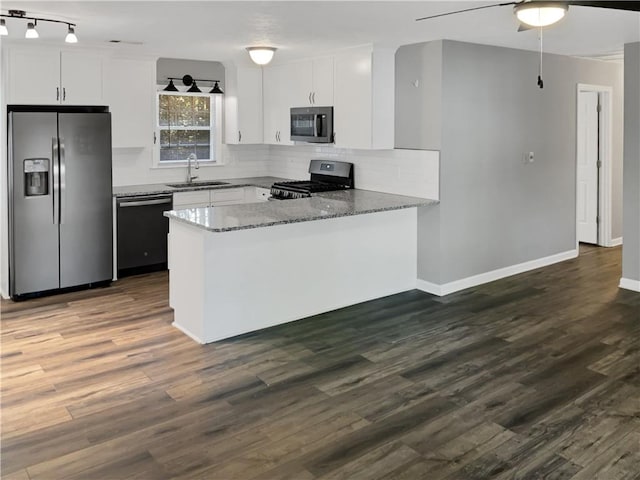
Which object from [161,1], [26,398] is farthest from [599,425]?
[161,1]

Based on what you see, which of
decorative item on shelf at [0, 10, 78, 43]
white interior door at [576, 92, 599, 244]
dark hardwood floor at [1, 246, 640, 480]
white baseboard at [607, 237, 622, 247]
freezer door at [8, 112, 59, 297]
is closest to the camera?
dark hardwood floor at [1, 246, 640, 480]

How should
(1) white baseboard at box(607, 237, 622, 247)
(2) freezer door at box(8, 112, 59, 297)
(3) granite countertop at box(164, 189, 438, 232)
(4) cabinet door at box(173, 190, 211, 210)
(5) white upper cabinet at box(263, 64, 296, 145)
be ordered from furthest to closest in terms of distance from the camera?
(1) white baseboard at box(607, 237, 622, 247), (5) white upper cabinet at box(263, 64, 296, 145), (4) cabinet door at box(173, 190, 211, 210), (2) freezer door at box(8, 112, 59, 297), (3) granite countertop at box(164, 189, 438, 232)

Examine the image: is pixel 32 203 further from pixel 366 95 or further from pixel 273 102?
pixel 366 95

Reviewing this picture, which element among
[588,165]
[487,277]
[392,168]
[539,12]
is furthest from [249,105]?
[539,12]

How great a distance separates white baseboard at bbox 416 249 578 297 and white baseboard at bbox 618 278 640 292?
91 cm

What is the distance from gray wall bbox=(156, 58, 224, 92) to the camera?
6.67m

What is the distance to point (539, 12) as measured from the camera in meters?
3.15

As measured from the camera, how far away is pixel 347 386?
354 centimetres

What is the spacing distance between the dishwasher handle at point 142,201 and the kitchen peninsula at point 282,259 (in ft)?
5.07

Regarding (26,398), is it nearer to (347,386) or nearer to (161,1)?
(347,386)

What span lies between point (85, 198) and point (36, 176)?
1.50 ft

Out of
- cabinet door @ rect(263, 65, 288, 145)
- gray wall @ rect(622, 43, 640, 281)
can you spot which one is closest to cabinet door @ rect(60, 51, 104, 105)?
cabinet door @ rect(263, 65, 288, 145)

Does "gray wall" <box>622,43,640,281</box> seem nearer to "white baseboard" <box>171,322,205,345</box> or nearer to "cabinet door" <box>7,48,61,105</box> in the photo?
"white baseboard" <box>171,322,205,345</box>

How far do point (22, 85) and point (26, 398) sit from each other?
10.4ft
